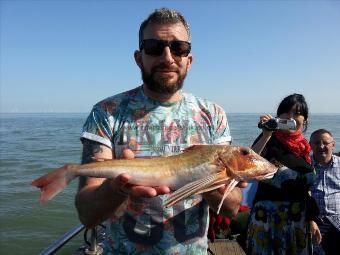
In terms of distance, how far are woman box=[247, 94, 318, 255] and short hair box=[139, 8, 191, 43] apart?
2.84 metres

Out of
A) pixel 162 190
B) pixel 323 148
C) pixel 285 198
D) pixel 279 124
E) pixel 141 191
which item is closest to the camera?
pixel 141 191

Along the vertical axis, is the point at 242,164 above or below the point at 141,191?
above

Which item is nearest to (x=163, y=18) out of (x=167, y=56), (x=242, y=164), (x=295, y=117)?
(x=167, y=56)

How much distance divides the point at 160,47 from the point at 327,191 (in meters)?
4.46

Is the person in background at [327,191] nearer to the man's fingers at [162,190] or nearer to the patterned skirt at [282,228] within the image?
the patterned skirt at [282,228]

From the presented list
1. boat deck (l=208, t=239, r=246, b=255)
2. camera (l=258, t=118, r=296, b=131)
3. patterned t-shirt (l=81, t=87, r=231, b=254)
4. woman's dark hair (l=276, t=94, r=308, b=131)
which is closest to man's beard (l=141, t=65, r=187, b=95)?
patterned t-shirt (l=81, t=87, r=231, b=254)

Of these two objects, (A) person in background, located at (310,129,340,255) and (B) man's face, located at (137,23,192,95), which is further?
(A) person in background, located at (310,129,340,255)

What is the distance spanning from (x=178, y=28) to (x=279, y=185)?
3592mm

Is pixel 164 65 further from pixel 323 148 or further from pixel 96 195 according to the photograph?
pixel 323 148

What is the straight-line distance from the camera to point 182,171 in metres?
2.92

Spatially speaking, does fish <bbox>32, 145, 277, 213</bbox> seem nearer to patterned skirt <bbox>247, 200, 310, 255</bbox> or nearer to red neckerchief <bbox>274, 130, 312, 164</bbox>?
patterned skirt <bbox>247, 200, 310, 255</bbox>

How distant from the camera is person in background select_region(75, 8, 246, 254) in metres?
3.02

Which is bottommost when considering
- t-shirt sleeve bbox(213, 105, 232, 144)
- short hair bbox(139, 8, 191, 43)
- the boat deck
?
the boat deck

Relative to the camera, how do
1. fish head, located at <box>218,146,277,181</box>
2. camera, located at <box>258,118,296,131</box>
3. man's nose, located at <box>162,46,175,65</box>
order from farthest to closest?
camera, located at <box>258,118,296,131</box> < man's nose, located at <box>162,46,175,65</box> < fish head, located at <box>218,146,277,181</box>
